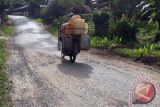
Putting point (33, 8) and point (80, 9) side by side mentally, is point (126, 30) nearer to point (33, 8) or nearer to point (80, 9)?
point (80, 9)

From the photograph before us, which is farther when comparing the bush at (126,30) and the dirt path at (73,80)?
the bush at (126,30)

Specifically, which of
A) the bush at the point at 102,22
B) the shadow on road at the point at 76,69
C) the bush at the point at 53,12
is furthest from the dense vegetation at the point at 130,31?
the bush at the point at 53,12

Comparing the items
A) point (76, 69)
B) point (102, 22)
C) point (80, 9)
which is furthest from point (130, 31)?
point (80, 9)

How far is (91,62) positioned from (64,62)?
3.77 ft

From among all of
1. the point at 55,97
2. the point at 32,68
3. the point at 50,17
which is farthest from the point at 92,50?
the point at 50,17

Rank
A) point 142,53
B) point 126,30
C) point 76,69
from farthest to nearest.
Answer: point 126,30 < point 142,53 < point 76,69

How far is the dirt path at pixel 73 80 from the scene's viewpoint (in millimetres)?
8508

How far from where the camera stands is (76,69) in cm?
1348

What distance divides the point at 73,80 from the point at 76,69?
2.34m

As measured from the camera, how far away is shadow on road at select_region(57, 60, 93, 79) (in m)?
12.3

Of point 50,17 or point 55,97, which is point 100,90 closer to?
point 55,97

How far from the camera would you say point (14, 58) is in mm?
17031

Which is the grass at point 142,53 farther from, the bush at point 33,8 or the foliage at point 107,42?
the bush at point 33,8

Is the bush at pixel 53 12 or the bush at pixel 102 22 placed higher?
the bush at pixel 102 22
